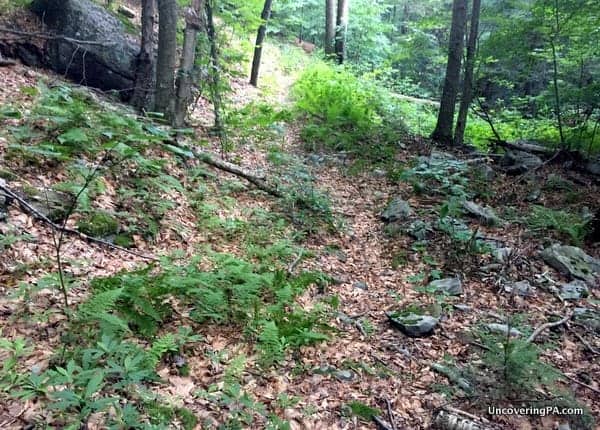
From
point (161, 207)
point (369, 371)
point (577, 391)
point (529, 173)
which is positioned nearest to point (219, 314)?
point (369, 371)

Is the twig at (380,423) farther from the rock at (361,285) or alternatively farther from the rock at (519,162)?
the rock at (519,162)

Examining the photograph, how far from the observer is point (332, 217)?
270 inches

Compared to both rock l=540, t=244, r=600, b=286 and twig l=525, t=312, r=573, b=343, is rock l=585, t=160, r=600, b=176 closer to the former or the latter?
rock l=540, t=244, r=600, b=286

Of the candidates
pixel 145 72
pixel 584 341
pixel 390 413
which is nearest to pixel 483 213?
pixel 584 341

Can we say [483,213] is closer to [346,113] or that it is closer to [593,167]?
[593,167]

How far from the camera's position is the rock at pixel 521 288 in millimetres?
4996

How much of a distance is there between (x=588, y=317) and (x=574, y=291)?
0.56 meters

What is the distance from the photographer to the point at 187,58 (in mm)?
7473

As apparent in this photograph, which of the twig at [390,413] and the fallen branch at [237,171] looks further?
the fallen branch at [237,171]

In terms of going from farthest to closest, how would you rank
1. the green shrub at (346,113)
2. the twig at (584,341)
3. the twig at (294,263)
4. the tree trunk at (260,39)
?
the tree trunk at (260,39) < the green shrub at (346,113) < the twig at (294,263) < the twig at (584,341)

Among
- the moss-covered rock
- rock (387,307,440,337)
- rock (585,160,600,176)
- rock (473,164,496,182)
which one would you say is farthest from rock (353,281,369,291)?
rock (585,160,600,176)

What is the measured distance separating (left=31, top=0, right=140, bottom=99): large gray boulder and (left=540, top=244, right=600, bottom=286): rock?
7.76 meters

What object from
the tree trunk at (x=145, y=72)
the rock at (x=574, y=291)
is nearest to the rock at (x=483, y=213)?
the rock at (x=574, y=291)

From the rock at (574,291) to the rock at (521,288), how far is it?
34 centimetres
